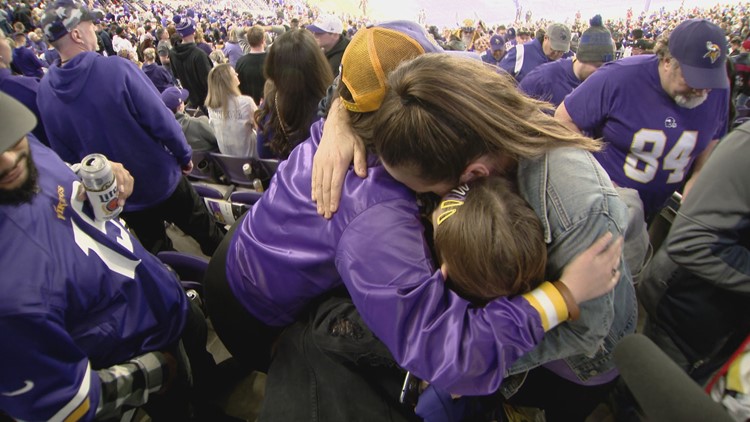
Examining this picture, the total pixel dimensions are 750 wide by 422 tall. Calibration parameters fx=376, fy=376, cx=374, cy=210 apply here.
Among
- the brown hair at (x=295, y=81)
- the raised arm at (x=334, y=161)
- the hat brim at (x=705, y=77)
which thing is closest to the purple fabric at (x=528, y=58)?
the hat brim at (x=705, y=77)

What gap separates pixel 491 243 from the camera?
916 mm

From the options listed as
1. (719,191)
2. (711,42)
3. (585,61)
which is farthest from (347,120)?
(585,61)

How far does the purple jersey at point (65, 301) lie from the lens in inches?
43.2

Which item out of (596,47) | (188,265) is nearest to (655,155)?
(596,47)

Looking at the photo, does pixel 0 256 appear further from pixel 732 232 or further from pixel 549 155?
pixel 732 232

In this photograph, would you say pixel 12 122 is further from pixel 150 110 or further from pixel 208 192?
pixel 208 192

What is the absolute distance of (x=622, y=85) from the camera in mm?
2299

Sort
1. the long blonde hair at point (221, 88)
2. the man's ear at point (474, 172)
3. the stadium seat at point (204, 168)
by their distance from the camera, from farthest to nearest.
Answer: the stadium seat at point (204, 168) < the long blonde hair at point (221, 88) < the man's ear at point (474, 172)

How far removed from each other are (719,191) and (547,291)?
1.04m

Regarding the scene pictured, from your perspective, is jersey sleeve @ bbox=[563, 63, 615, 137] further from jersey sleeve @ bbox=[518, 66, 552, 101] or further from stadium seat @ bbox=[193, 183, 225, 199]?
stadium seat @ bbox=[193, 183, 225, 199]

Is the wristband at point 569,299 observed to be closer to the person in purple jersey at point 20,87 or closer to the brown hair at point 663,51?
the brown hair at point 663,51

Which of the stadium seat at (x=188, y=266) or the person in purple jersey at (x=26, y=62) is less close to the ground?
the stadium seat at (x=188, y=266)

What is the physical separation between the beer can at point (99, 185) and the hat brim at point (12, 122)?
0.29 metres

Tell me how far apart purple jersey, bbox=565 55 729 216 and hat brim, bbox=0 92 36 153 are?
274 cm
